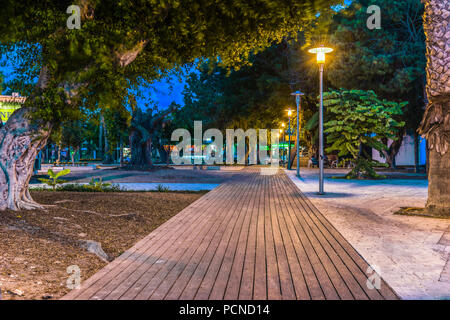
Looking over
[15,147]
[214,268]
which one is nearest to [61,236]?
[15,147]

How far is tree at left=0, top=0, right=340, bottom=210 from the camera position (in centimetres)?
679

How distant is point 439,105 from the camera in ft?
30.2

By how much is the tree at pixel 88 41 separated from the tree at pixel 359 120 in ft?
40.6

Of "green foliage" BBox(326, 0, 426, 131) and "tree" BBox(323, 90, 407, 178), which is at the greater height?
"green foliage" BBox(326, 0, 426, 131)

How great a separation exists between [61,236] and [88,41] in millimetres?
3321

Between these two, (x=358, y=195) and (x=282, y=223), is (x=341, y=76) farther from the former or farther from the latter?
(x=282, y=223)

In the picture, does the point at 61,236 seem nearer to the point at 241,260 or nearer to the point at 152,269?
the point at 152,269

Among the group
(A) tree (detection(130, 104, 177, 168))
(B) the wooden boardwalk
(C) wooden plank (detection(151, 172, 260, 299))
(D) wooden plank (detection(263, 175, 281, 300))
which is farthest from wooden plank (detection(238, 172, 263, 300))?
(A) tree (detection(130, 104, 177, 168))

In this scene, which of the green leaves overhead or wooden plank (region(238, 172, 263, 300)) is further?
the green leaves overhead

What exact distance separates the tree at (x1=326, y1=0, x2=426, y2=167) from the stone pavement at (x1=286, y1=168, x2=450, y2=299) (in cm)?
1433

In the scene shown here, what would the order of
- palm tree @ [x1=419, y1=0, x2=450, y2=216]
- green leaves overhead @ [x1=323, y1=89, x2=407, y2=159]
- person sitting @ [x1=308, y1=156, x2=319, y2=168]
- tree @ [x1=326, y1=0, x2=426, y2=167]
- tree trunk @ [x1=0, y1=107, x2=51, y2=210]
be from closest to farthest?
tree trunk @ [x1=0, y1=107, x2=51, y2=210], palm tree @ [x1=419, y1=0, x2=450, y2=216], green leaves overhead @ [x1=323, y1=89, x2=407, y2=159], tree @ [x1=326, y1=0, x2=426, y2=167], person sitting @ [x1=308, y1=156, x2=319, y2=168]

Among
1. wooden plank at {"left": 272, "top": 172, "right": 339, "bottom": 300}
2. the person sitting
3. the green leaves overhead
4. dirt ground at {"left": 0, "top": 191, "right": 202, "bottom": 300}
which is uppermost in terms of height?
the green leaves overhead

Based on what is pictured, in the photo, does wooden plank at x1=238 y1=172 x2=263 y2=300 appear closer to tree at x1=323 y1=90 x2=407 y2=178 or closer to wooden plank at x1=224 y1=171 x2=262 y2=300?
wooden plank at x1=224 y1=171 x2=262 y2=300

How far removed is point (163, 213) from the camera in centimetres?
968
